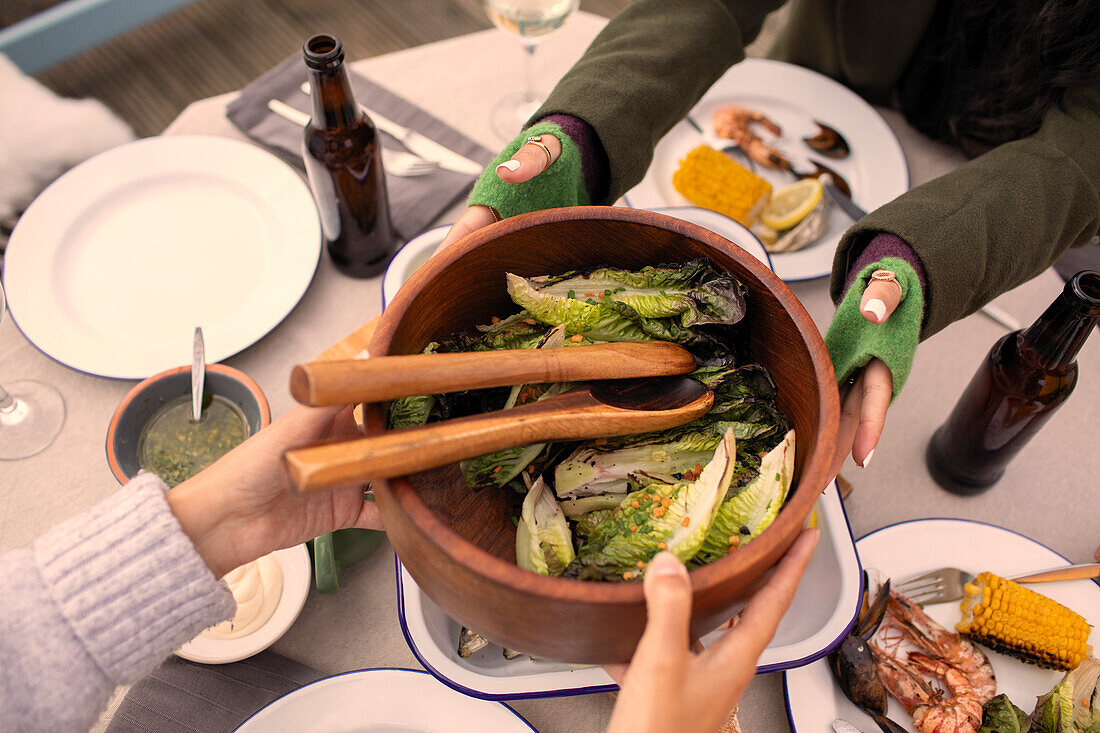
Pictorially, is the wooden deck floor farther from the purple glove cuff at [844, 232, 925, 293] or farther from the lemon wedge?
the purple glove cuff at [844, 232, 925, 293]

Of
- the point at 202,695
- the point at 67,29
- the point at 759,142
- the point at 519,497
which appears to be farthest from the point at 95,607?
the point at 67,29

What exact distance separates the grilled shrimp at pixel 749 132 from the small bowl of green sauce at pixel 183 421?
3.83 ft

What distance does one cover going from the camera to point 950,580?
3.67 feet

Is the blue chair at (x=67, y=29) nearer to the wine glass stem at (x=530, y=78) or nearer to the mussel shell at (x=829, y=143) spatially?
the wine glass stem at (x=530, y=78)

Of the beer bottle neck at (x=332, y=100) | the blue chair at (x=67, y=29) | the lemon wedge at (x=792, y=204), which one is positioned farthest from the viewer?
the blue chair at (x=67, y=29)

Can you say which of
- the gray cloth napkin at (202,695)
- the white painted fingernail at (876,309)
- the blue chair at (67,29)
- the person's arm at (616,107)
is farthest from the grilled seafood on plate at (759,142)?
the blue chair at (67,29)

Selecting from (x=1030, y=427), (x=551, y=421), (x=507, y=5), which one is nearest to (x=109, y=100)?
(x=507, y=5)

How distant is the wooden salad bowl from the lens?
667 millimetres

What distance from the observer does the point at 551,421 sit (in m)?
0.79

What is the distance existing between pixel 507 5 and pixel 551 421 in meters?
1.20

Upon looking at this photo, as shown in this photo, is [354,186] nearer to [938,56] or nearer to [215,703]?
[215,703]

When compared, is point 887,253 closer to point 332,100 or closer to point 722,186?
point 722,186

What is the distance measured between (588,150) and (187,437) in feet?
2.68

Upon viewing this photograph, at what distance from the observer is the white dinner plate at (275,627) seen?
1014mm
